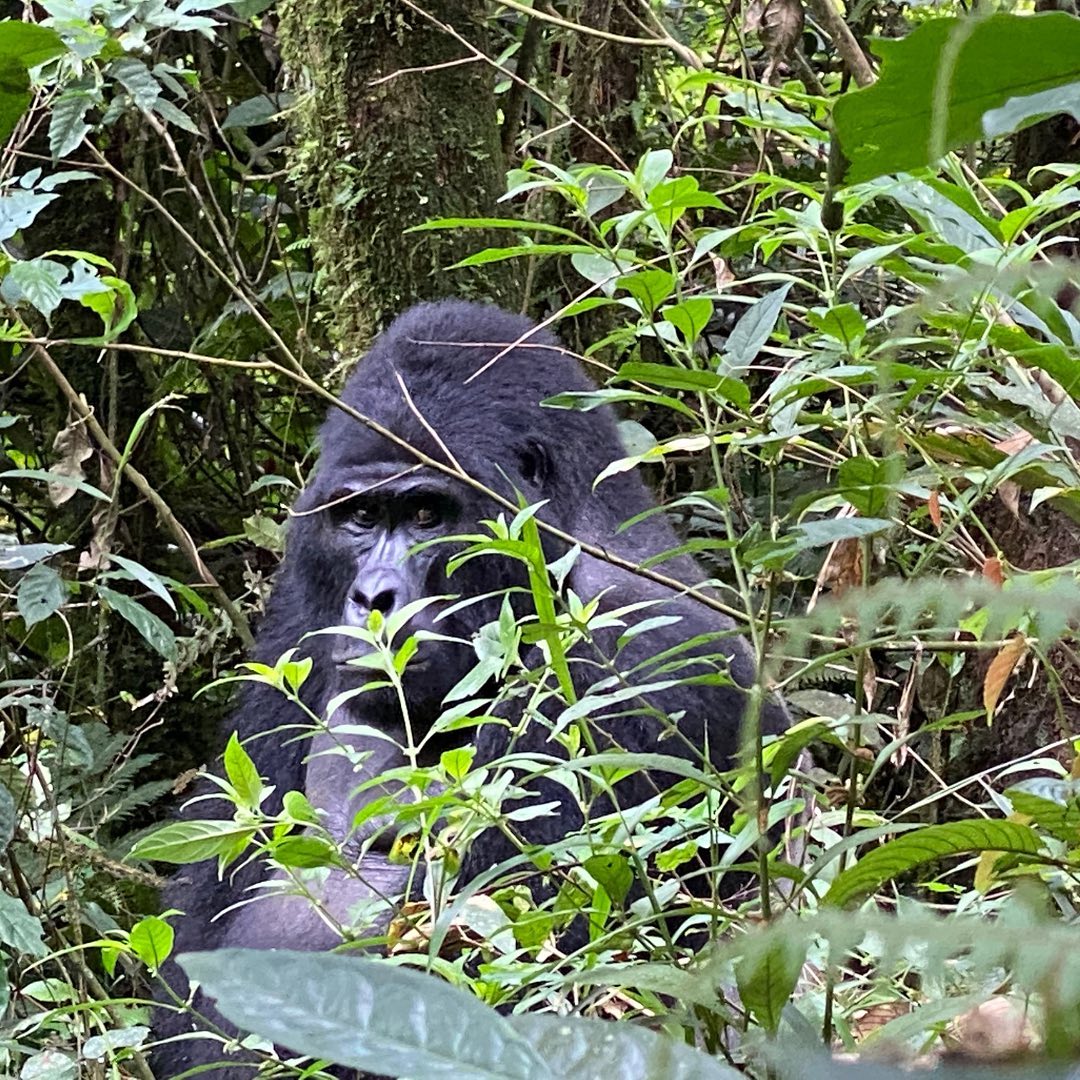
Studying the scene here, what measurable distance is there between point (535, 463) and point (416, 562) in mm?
280

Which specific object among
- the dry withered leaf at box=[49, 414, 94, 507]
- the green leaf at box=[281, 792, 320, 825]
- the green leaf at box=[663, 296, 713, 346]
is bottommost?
the dry withered leaf at box=[49, 414, 94, 507]

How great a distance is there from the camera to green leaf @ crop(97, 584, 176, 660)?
172 cm

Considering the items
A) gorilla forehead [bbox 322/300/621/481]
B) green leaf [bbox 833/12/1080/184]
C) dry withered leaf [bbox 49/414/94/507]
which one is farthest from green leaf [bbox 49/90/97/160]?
green leaf [bbox 833/12/1080/184]

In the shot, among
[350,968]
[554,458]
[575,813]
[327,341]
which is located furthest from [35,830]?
[350,968]

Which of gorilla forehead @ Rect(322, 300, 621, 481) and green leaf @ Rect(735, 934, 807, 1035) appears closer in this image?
green leaf @ Rect(735, 934, 807, 1035)

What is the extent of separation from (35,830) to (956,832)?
1.70m

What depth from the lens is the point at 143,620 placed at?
179 cm

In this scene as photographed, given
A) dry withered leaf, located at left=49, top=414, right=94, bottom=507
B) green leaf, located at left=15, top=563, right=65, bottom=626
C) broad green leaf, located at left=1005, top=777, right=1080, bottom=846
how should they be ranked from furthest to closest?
1. dry withered leaf, located at left=49, top=414, right=94, bottom=507
2. green leaf, located at left=15, top=563, right=65, bottom=626
3. broad green leaf, located at left=1005, top=777, right=1080, bottom=846

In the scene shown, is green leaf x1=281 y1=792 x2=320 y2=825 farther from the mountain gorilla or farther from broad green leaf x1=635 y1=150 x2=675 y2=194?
the mountain gorilla

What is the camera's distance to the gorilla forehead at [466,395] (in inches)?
86.4

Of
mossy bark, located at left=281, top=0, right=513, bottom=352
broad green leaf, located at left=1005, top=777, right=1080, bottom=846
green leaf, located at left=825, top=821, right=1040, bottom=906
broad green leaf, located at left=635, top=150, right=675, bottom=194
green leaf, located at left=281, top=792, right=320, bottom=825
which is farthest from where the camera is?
mossy bark, located at left=281, top=0, right=513, bottom=352

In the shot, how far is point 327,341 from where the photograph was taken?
320 cm

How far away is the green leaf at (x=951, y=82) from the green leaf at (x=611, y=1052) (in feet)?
0.96

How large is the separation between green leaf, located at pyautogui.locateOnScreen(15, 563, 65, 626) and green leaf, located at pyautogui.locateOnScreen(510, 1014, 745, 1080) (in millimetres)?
1335
